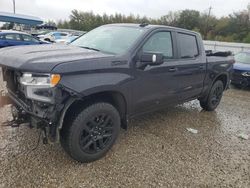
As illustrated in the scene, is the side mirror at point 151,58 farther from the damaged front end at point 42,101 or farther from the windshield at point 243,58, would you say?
the windshield at point 243,58

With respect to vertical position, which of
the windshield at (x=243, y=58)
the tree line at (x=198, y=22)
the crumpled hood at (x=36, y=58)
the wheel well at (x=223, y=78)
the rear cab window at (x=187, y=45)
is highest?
the tree line at (x=198, y=22)

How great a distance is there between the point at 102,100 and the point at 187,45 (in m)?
2.27

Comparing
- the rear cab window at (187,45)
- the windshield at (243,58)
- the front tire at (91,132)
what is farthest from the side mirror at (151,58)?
the windshield at (243,58)

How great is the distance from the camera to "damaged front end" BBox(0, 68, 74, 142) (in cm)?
277

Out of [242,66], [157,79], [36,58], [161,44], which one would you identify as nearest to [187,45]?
[161,44]

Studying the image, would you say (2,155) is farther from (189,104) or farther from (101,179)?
(189,104)

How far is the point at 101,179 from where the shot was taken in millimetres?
3072

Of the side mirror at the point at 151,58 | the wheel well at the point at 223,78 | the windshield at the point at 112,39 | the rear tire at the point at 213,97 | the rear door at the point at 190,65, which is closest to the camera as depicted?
the side mirror at the point at 151,58

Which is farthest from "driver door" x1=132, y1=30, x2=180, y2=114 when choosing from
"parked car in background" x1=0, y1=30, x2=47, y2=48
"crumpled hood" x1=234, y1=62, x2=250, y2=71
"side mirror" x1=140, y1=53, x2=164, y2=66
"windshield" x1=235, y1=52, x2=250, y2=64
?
"parked car in background" x1=0, y1=30, x2=47, y2=48

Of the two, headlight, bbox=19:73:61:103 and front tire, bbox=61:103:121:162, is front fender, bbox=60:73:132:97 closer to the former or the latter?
headlight, bbox=19:73:61:103

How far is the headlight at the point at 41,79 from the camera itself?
274 cm

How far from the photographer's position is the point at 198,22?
156ft

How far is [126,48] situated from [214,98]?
3.34 meters

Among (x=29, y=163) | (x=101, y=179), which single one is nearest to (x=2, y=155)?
(x=29, y=163)
